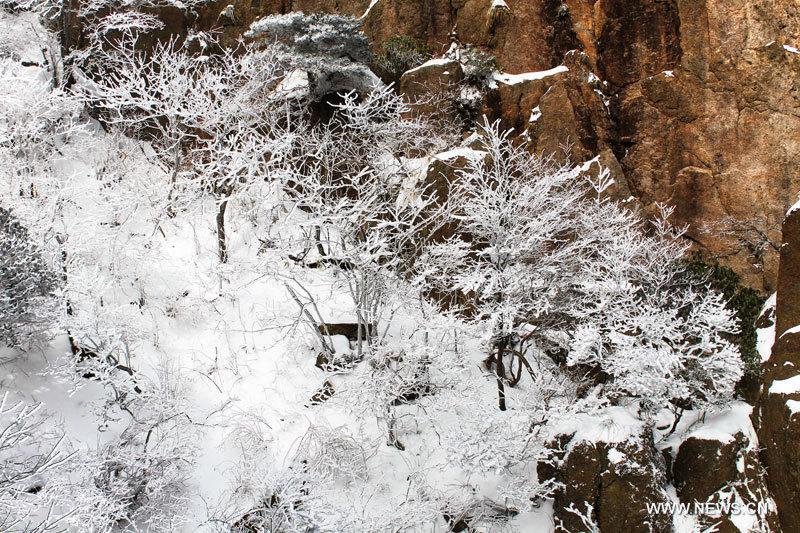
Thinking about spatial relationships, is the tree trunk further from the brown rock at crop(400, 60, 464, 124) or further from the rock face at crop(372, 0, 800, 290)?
the rock face at crop(372, 0, 800, 290)

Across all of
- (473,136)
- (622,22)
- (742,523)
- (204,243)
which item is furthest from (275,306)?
(622,22)

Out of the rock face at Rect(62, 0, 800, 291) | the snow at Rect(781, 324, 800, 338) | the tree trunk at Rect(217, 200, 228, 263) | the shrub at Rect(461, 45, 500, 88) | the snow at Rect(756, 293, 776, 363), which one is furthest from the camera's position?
the shrub at Rect(461, 45, 500, 88)

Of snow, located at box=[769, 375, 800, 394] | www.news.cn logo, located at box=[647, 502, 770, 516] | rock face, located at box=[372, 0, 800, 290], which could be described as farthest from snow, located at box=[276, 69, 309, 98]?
www.news.cn logo, located at box=[647, 502, 770, 516]

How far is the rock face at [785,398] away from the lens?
24.2 feet

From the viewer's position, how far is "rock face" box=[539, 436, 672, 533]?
8422mm

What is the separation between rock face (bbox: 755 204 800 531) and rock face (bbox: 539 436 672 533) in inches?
64.5

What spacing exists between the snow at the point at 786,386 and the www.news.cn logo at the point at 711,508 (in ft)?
5.88

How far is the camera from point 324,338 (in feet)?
38.7

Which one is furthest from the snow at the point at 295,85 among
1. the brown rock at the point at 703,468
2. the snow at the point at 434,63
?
the brown rock at the point at 703,468

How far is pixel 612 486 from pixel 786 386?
3.10m

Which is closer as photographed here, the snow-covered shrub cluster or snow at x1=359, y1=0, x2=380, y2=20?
the snow-covered shrub cluster

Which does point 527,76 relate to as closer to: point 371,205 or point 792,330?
point 371,205

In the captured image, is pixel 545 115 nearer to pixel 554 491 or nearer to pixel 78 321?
pixel 554 491

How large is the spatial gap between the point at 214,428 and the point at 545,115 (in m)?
11.8
